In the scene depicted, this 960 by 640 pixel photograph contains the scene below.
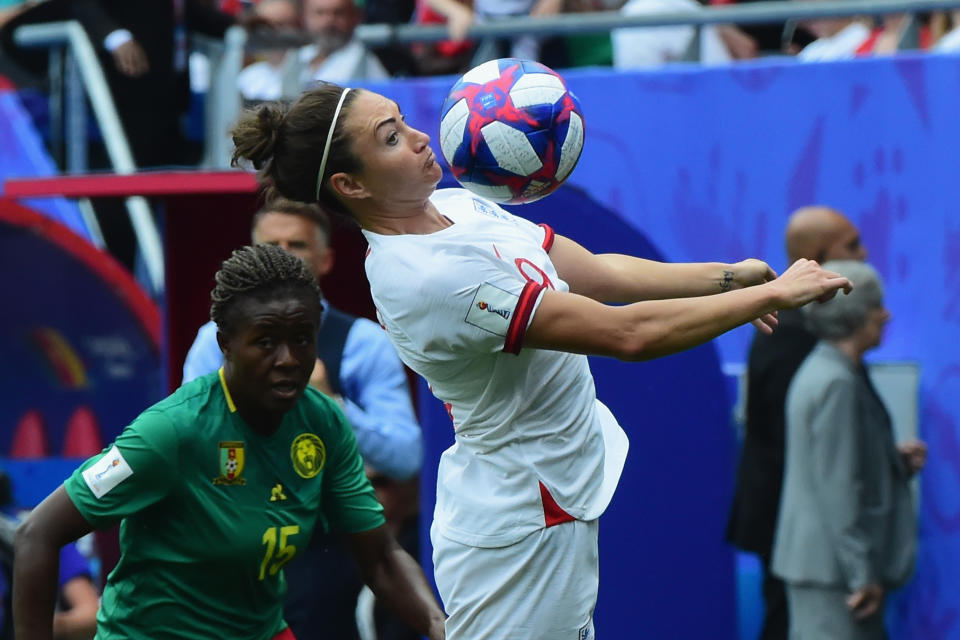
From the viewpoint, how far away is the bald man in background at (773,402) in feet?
21.0

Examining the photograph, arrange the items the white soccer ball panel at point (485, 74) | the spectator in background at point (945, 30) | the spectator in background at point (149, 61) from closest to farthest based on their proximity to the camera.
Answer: the white soccer ball panel at point (485, 74) < the spectator in background at point (945, 30) < the spectator in background at point (149, 61)

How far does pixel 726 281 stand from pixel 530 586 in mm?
887

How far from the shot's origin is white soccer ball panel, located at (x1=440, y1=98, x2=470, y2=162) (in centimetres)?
377

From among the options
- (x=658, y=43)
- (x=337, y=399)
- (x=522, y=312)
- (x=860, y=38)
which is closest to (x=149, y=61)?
(x=658, y=43)

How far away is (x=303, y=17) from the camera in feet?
28.4

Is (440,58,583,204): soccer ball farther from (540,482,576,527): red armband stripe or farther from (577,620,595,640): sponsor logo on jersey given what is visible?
(577,620,595,640): sponsor logo on jersey

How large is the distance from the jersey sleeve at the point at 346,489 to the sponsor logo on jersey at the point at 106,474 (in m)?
0.59

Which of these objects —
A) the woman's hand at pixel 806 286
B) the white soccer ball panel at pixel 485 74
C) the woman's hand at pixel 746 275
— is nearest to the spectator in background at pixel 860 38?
the woman's hand at pixel 746 275

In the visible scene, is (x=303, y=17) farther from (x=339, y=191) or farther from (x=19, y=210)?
(x=339, y=191)

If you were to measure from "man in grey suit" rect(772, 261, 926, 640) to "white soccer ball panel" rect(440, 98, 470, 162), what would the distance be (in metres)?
2.67

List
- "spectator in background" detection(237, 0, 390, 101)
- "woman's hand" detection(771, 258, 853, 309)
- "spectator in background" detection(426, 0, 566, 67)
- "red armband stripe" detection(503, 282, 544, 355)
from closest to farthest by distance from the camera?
"woman's hand" detection(771, 258, 853, 309), "red armband stripe" detection(503, 282, 544, 355), "spectator in background" detection(426, 0, 566, 67), "spectator in background" detection(237, 0, 390, 101)

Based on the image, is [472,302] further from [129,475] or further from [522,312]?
[129,475]

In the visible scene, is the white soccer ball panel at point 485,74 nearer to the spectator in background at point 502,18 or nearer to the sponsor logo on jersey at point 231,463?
the sponsor logo on jersey at point 231,463

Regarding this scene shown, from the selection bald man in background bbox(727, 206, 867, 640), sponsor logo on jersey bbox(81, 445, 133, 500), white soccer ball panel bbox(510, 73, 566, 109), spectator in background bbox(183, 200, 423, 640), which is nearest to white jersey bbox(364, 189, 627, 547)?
white soccer ball panel bbox(510, 73, 566, 109)
